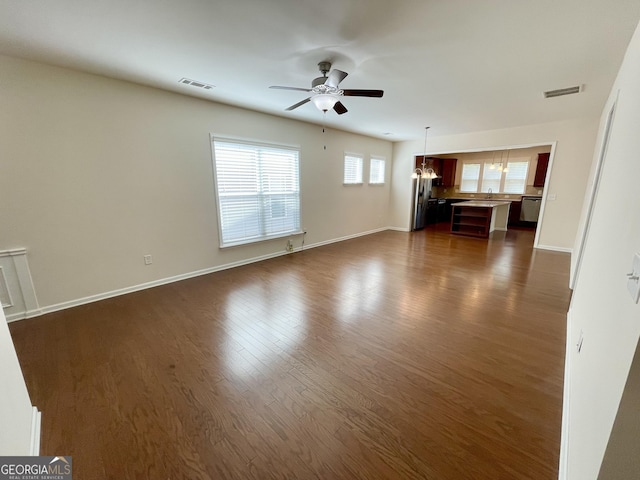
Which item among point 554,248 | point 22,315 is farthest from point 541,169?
point 22,315

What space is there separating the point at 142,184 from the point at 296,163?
272 centimetres

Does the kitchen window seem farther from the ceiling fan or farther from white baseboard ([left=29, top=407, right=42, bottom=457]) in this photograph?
white baseboard ([left=29, top=407, right=42, bottom=457])

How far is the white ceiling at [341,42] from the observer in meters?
1.84

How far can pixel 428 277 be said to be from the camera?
3941mm

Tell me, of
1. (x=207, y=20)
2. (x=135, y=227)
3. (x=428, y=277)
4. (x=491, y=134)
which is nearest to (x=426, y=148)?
(x=491, y=134)

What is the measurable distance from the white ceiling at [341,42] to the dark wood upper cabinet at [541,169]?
4850 mm

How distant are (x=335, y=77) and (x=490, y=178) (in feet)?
29.0

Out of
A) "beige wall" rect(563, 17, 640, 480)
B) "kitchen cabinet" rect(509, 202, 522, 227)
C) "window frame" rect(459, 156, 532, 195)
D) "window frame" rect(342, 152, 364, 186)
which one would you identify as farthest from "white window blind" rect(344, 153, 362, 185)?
"kitchen cabinet" rect(509, 202, 522, 227)

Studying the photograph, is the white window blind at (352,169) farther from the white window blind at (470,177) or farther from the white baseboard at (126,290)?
the white window blind at (470,177)

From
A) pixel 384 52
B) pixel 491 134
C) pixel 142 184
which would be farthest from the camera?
pixel 491 134

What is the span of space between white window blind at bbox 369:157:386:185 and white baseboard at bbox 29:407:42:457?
6.95 meters

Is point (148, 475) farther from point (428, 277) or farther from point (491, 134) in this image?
point (491, 134)

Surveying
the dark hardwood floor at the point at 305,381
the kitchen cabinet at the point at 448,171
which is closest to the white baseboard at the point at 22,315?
the dark hardwood floor at the point at 305,381

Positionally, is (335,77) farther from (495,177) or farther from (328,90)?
(495,177)
